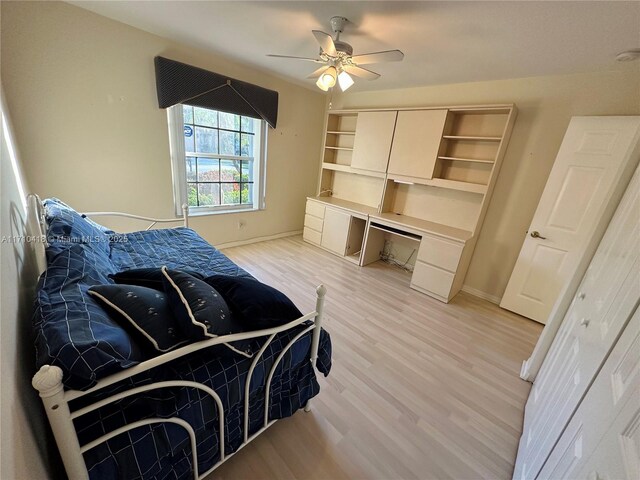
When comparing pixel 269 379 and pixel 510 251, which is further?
pixel 510 251

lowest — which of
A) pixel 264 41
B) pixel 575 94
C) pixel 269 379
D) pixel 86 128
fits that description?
pixel 269 379

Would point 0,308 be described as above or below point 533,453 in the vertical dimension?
above

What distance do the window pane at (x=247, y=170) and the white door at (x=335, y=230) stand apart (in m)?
1.24

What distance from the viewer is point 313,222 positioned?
4.09m

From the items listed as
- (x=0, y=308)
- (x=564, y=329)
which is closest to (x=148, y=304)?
(x=0, y=308)

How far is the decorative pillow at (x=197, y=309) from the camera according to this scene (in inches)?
32.7

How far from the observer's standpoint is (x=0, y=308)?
2.08 ft

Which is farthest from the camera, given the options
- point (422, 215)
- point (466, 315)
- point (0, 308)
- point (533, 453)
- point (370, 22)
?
point (422, 215)

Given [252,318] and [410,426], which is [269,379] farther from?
[410,426]

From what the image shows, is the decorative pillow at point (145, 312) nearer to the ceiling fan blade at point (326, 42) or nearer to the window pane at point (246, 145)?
the ceiling fan blade at point (326, 42)

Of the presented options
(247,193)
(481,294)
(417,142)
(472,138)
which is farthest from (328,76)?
(481,294)

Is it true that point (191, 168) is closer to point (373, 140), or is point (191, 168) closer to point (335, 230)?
point (335, 230)

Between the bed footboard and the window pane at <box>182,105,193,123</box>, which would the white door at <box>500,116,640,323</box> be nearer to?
the bed footboard

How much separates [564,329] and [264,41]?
3.17 meters
